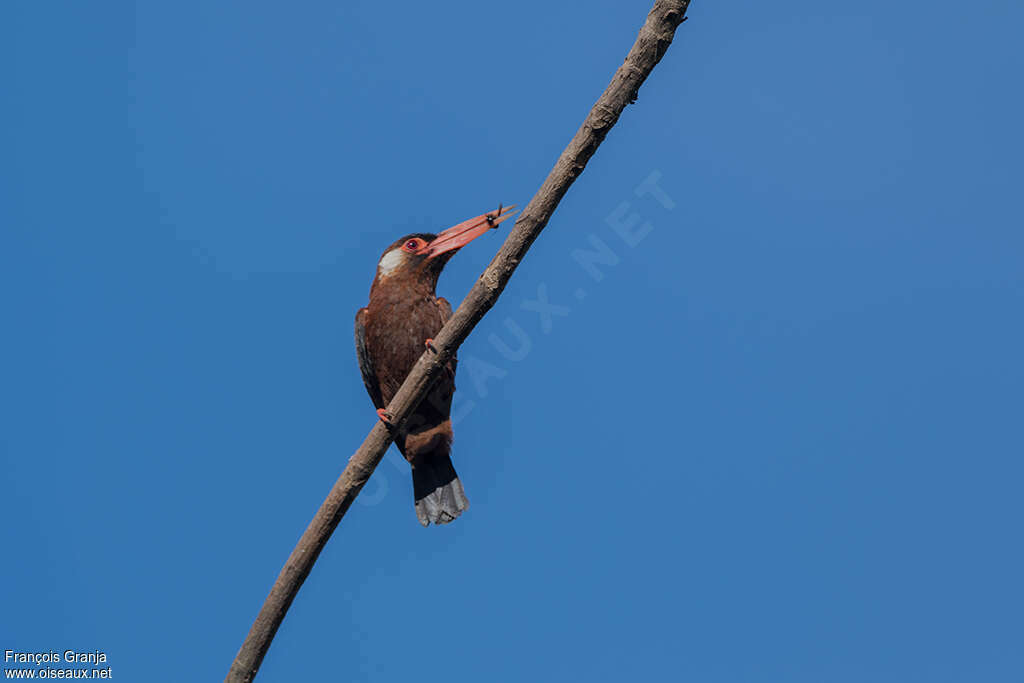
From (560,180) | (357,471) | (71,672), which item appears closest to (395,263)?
(357,471)

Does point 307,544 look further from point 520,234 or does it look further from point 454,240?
point 454,240

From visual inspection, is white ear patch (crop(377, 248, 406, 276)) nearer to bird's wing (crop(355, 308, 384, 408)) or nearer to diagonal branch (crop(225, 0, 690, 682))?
bird's wing (crop(355, 308, 384, 408))

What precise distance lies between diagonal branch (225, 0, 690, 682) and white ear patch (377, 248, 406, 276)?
2241 millimetres

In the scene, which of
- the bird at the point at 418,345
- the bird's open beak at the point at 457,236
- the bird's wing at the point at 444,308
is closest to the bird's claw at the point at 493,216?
the bird's open beak at the point at 457,236

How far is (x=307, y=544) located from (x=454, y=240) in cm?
266

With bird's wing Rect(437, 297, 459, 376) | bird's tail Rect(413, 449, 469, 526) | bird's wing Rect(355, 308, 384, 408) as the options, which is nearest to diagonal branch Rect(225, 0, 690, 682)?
bird's wing Rect(437, 297, 459, 376)

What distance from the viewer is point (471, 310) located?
4.35 metres

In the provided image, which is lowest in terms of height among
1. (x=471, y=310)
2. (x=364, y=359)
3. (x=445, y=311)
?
(x=471, y=310)

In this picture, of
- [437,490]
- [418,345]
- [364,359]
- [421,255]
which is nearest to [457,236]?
[421,255]

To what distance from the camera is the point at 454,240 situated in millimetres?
6438

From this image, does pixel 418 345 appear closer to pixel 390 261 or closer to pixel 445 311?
pixel 445 311

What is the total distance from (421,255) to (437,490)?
6.53 ft

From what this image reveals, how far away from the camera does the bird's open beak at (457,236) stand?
6035 millimetres

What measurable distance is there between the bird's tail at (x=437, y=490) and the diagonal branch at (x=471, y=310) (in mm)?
2303
